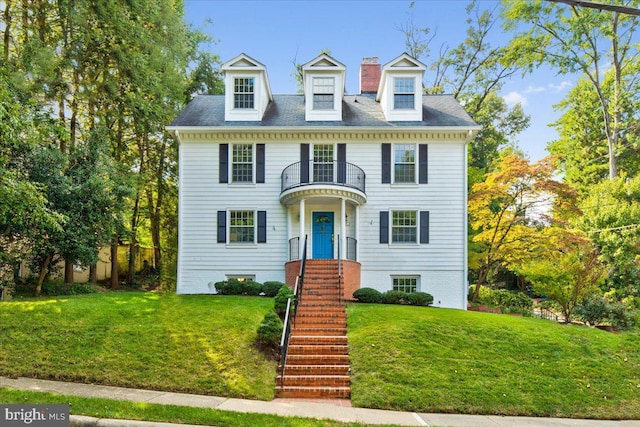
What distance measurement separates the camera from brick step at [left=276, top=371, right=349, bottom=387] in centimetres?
834

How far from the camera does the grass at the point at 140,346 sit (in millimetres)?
8023

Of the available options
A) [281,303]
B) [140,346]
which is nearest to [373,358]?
[281,303]

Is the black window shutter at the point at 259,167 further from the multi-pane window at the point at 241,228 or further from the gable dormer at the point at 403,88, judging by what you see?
the gable dormer at the point at 403,88

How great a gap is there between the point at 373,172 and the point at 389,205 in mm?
1441

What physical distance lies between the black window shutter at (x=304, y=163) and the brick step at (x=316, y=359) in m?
8.15

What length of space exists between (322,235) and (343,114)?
513 centimetres

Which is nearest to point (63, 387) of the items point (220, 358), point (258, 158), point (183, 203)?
point (220, 358)

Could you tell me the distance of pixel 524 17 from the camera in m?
A: 24.1

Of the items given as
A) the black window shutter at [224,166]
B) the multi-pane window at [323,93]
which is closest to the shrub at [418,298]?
the multi-pane window at [323,93]

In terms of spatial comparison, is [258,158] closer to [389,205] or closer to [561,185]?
[389,205]

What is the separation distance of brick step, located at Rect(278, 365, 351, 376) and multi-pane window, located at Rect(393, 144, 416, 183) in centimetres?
914

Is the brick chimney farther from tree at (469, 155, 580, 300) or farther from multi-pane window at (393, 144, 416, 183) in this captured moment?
tree at (469, 155, 580, 300)

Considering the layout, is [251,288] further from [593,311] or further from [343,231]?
[593,311]

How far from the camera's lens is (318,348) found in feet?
31.0
